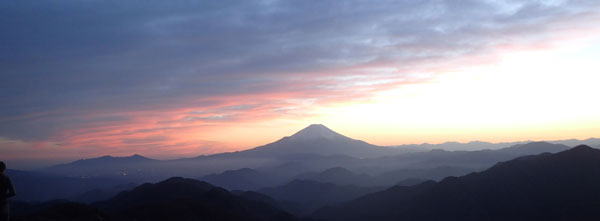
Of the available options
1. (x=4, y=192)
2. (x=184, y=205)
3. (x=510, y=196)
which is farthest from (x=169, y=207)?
(x=510, y=196)

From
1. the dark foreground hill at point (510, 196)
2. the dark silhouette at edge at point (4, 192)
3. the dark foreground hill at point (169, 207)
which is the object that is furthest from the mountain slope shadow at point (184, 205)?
the dark silhouette at edge at point (4, 192)

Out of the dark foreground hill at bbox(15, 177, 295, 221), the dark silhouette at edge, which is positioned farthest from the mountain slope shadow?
the dark silhouette at edge

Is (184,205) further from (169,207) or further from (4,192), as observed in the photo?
(4,192)

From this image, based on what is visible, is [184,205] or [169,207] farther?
[184,205]

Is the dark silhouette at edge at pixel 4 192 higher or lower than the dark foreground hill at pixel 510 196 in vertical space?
higher

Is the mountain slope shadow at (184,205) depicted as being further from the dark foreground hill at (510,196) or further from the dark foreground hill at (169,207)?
the dark foreground hill at (510,196)
